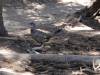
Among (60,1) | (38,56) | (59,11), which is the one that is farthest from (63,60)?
(60,1)

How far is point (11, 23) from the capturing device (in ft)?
42.8

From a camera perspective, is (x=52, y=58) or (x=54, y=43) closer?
(x=52, y=58)

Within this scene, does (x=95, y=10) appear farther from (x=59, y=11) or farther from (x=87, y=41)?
(x=59, y=11)

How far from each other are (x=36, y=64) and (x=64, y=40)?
2.38m

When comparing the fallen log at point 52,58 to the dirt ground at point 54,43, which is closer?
the dirt ground at point 54,43

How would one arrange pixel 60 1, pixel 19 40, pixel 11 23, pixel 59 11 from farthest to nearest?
1. pixel 60 1
2. pixel 59 11
3. pixel 11 23
4. pixel 19 40

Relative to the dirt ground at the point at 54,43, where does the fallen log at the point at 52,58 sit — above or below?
above

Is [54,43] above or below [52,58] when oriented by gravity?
below

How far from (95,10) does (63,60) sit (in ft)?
20.5

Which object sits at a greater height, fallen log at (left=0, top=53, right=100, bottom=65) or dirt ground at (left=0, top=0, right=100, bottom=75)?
fallen log at (left=0, top=53, right=100, bottom=65)

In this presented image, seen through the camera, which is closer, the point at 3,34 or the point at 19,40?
the point at 19,40

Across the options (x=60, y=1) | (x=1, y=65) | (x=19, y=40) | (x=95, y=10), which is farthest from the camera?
(x=60, y=1)

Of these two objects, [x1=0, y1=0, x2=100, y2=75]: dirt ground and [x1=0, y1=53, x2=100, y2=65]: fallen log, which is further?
[x1=0, y1=53, x2=100, y2=65]: fallen log

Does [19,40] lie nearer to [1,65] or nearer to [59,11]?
[1,65]
